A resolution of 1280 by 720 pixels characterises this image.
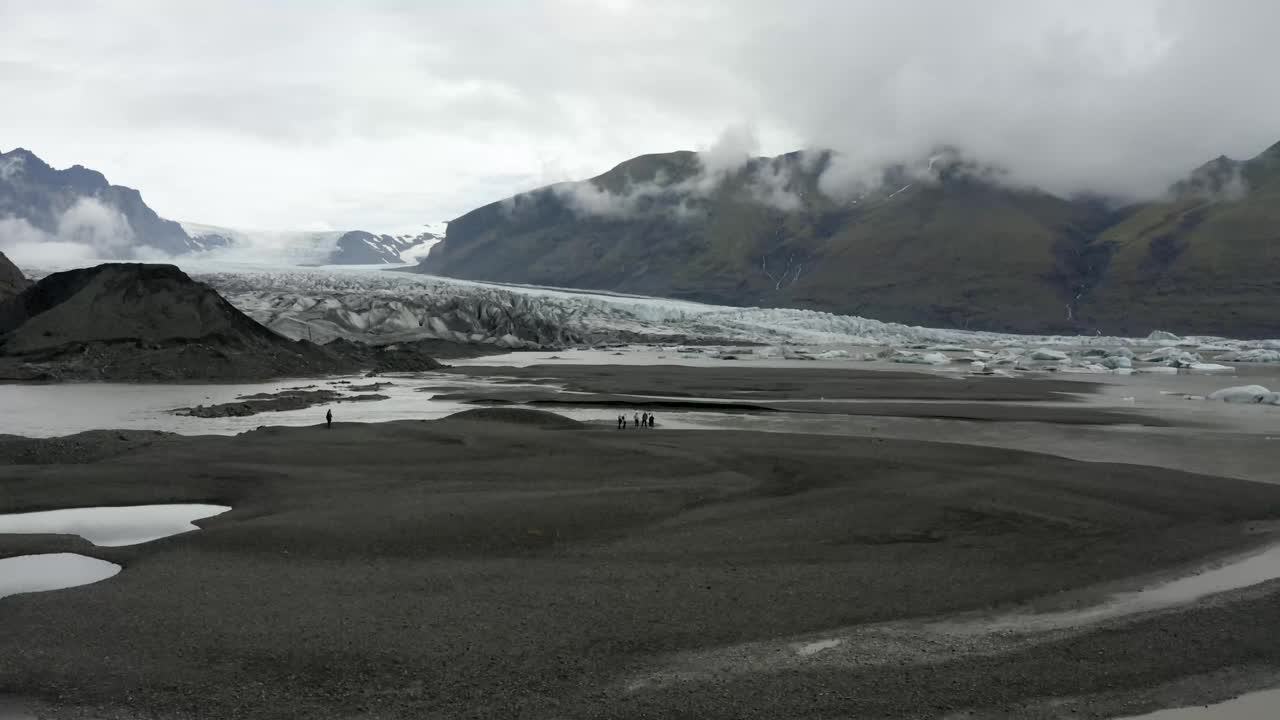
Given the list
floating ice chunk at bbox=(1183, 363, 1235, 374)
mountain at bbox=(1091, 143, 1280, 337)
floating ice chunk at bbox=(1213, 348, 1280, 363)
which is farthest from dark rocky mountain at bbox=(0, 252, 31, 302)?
mountain at bbox=(1091, 143, 1280, 337)

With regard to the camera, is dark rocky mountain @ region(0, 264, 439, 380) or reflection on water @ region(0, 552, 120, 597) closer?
reflection on water @ region(0, 552, 120, 597)

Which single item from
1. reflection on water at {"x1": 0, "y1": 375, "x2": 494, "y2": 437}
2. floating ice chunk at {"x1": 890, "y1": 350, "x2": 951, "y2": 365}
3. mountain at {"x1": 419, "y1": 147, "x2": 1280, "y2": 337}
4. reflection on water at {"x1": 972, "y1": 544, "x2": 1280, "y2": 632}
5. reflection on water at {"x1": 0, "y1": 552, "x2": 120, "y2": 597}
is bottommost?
reflection on water at {"x1": 972, "y1": 544, "x2": 1280, "y2": 632}

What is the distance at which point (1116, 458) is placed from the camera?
21.7 metres

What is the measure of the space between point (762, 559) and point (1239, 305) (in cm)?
15597

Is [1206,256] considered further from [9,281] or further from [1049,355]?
[9,281]

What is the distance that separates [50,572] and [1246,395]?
140 ft

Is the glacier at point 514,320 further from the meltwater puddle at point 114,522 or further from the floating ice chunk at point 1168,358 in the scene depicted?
the meltwater puddle at point 114,522

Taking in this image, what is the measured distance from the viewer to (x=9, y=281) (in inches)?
2308

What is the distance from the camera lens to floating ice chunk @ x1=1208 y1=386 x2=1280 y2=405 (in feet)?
A: 121

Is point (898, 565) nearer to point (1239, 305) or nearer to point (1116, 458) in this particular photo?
point (1116, 458)

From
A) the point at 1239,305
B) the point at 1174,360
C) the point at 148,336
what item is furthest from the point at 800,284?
the point at 148,336

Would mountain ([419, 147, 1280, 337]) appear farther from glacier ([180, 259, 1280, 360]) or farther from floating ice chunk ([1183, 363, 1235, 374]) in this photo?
floating ice chunk ([1183, 363, 1235, 374])

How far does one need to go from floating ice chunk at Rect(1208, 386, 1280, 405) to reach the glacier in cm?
3120

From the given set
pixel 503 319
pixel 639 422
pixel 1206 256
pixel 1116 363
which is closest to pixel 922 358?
pixel 1116 363
